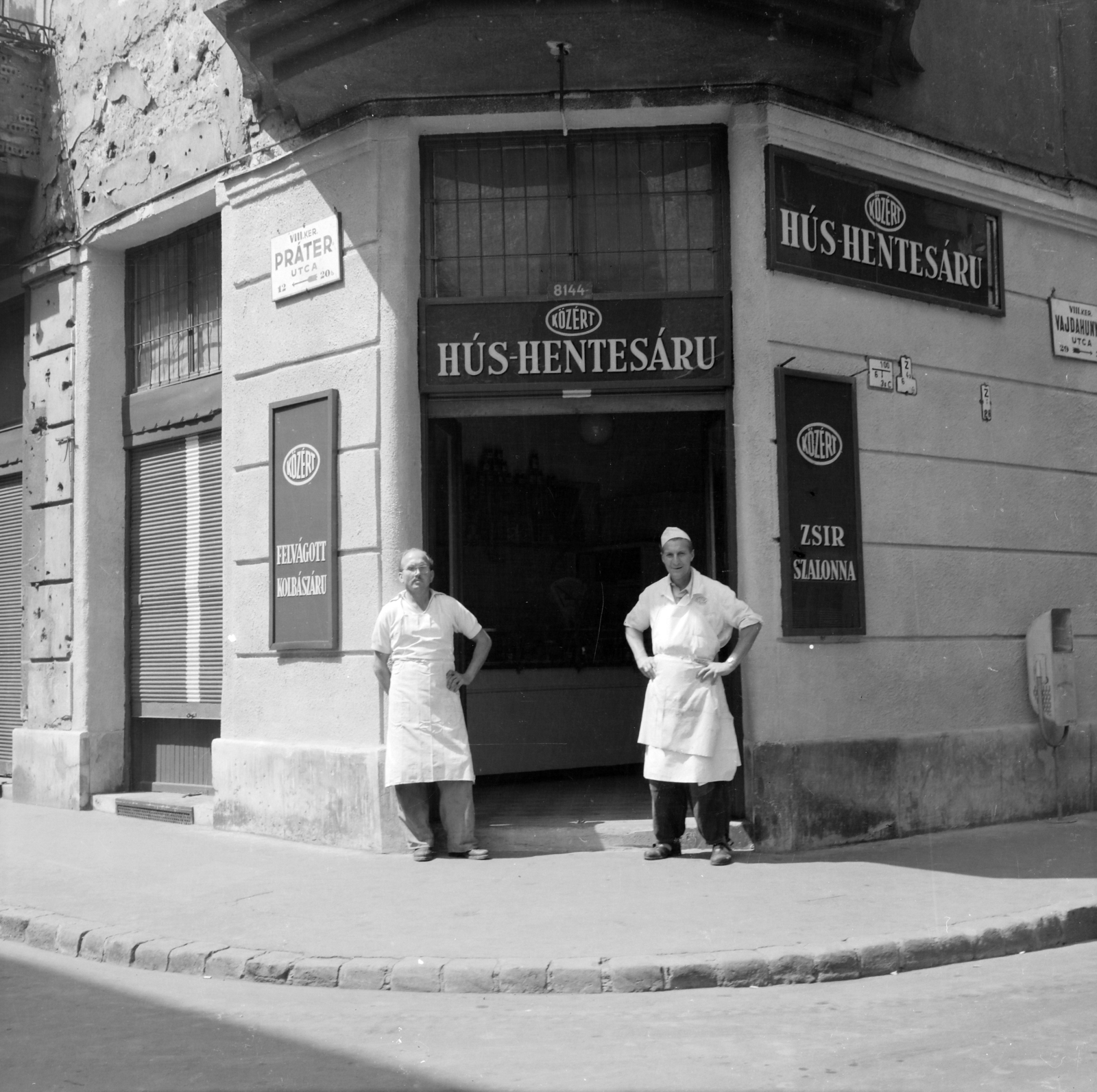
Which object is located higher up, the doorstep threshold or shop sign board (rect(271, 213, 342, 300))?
shop sign board (rect(271, 213, 342, 300))

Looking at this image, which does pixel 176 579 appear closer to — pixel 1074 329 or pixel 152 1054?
pixel 152 1054

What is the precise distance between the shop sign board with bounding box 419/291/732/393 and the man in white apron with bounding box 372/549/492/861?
1356 mm

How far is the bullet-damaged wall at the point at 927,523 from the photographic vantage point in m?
9.08

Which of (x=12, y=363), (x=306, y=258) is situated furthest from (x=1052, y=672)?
(x=12, y=363)

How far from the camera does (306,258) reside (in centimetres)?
981

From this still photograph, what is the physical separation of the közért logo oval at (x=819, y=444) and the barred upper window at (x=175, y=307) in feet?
15.5

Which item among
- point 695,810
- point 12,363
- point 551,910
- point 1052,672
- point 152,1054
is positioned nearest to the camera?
point 152,1054

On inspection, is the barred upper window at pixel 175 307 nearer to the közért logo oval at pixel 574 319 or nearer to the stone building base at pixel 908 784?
the közért logo oval at pixel 574 319

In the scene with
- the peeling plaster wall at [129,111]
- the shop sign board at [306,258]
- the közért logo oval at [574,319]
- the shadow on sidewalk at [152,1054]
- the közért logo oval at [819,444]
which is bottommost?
the shadow on sidewalk at [152,1054]

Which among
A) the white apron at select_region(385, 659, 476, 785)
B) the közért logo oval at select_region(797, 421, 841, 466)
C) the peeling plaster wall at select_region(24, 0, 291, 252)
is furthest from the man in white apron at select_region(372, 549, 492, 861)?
the peeling plaster wall at select_region(24, 0, 291, 252)

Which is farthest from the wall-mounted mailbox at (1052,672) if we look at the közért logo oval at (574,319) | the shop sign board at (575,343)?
the közért logo oval at (574,319)

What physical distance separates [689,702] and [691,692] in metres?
0.06

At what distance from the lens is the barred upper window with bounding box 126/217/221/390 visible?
1129 cm

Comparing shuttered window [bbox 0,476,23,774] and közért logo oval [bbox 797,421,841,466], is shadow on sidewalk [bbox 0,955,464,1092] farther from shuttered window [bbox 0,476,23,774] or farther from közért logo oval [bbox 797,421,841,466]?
shuttered window [bbox 0,476,23,774]
